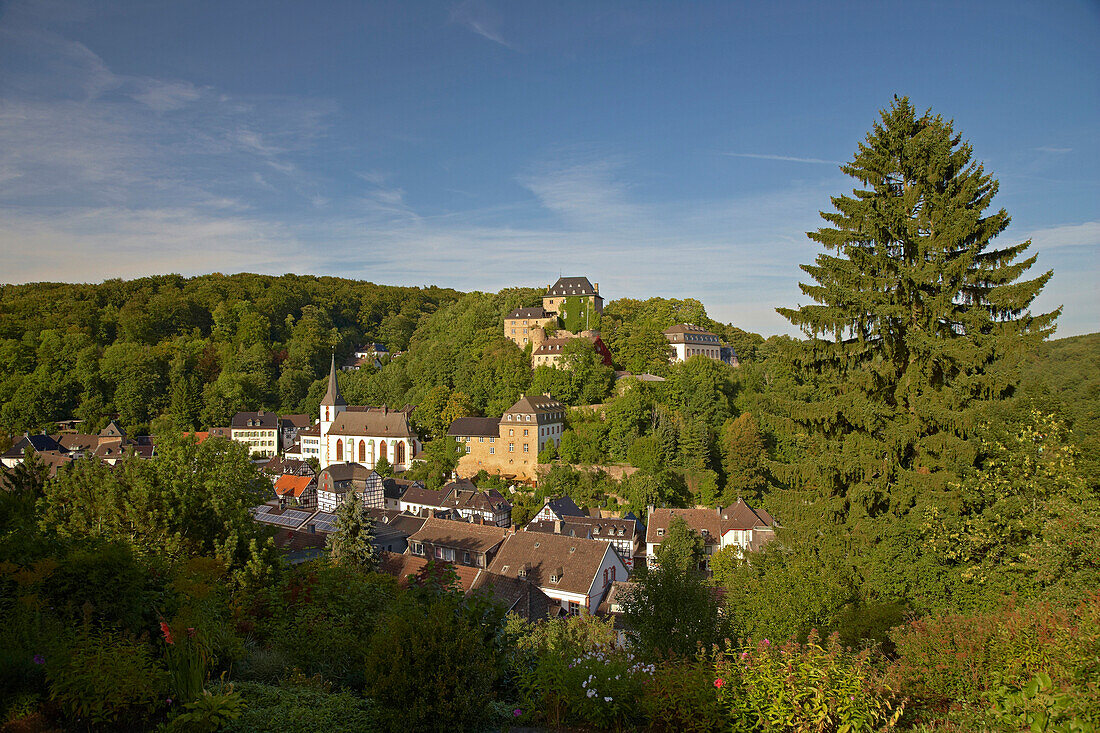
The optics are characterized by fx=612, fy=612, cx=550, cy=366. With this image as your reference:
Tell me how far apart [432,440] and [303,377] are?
39690 mm

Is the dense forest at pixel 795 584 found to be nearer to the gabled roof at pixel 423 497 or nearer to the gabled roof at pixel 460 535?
the gabled roof at pixel 460 535

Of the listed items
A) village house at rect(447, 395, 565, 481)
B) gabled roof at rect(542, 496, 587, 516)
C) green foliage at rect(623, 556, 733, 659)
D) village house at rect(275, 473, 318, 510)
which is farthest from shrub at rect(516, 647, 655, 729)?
village house at rect(275, 473, 318, 510)

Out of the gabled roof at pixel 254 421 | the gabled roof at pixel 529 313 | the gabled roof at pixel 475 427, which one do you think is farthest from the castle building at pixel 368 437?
the gabled roof at pixel 529 313

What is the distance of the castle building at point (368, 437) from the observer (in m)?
57.6

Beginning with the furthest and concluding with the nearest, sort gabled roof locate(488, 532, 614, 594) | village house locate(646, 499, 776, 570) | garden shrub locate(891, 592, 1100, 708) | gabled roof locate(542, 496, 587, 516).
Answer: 1. gabled roof locate(542, 496, 587, 516)
2. village house locate(646, 499, 776, 570)
3. gabled roof locate(488, 532, 614, 594)
4. garden shrub locate(891, 592, 1100, 708)

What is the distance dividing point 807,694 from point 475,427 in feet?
160

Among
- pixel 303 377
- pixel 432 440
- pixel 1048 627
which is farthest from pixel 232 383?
pixel 1048 627

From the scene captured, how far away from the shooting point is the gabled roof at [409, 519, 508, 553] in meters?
32.4

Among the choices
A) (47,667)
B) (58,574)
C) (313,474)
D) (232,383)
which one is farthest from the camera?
(232,383)

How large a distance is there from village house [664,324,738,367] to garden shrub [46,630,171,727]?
195 feet

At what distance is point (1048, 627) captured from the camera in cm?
498

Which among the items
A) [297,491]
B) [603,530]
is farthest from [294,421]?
[603,530]

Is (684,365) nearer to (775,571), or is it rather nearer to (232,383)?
(775,571)

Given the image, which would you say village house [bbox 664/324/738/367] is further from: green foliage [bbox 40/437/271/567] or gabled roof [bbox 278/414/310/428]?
green foliage [bbox 40/437/271/567]
